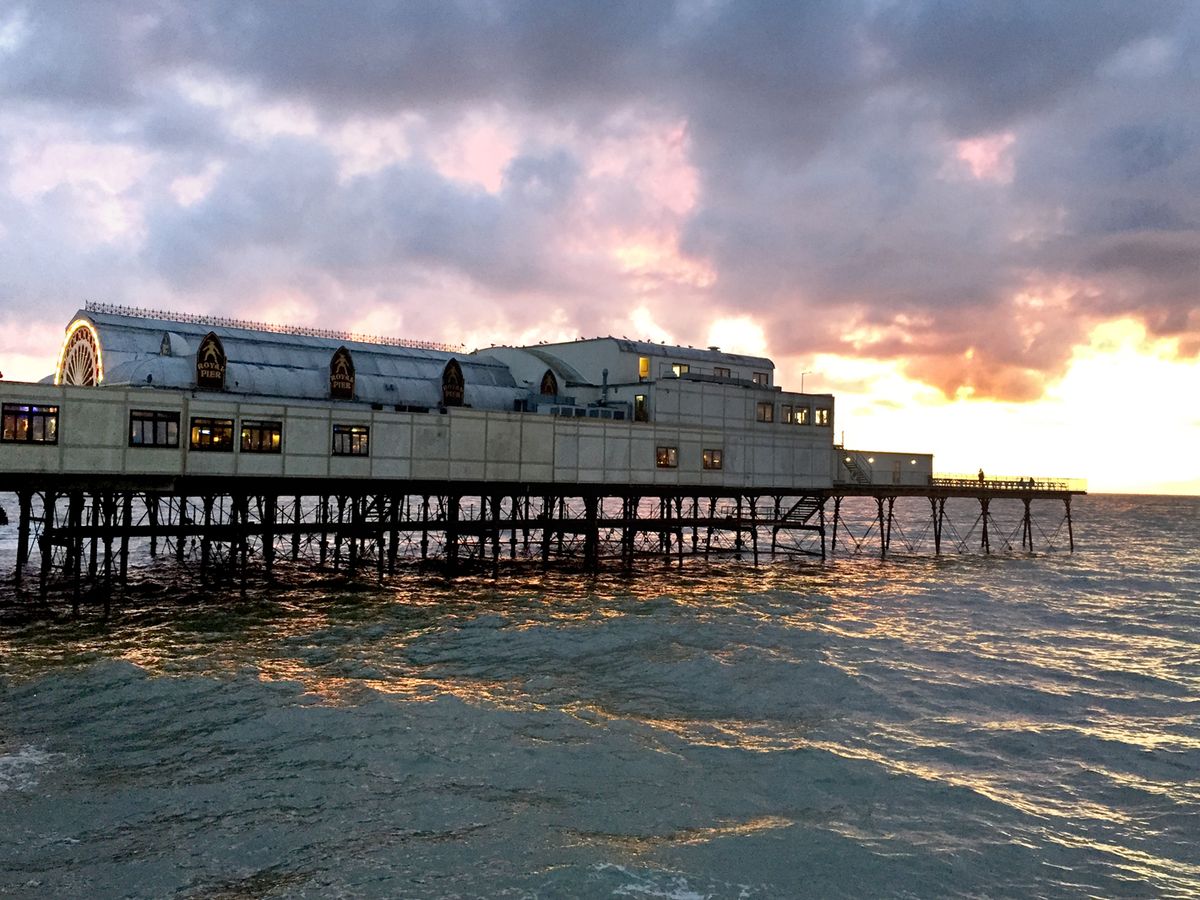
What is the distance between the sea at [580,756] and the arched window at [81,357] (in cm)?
1673

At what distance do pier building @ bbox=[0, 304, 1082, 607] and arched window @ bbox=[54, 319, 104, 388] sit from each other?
19cm

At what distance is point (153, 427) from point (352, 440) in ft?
35.5

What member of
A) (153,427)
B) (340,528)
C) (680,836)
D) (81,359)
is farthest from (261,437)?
(680,836)

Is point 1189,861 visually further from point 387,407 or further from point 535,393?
point 535,393

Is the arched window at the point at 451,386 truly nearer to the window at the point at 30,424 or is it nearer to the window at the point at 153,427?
the window at the point at 153,427

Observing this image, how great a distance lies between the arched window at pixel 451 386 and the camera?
217 feet

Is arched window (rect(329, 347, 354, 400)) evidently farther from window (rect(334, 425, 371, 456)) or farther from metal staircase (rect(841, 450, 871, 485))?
metal staircase (rect(841, 450, 871, 485))

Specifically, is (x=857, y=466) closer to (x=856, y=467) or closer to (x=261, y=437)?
(x=856, y=467)

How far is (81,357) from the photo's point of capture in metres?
58.8

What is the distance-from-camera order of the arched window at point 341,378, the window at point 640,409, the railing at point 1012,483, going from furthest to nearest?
the railing at point 1012,483
the window at point 640,409
the arched window at point 341,378

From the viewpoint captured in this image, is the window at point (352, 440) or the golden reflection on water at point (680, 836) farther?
the window at point (352, 440)

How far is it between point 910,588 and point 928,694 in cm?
3533

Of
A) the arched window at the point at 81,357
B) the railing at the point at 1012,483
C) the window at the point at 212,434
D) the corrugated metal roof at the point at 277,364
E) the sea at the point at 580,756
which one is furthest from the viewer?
the railing at the point at 1012,483

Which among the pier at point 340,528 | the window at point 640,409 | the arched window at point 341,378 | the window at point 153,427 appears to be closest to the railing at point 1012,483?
the pier at point 340,528
